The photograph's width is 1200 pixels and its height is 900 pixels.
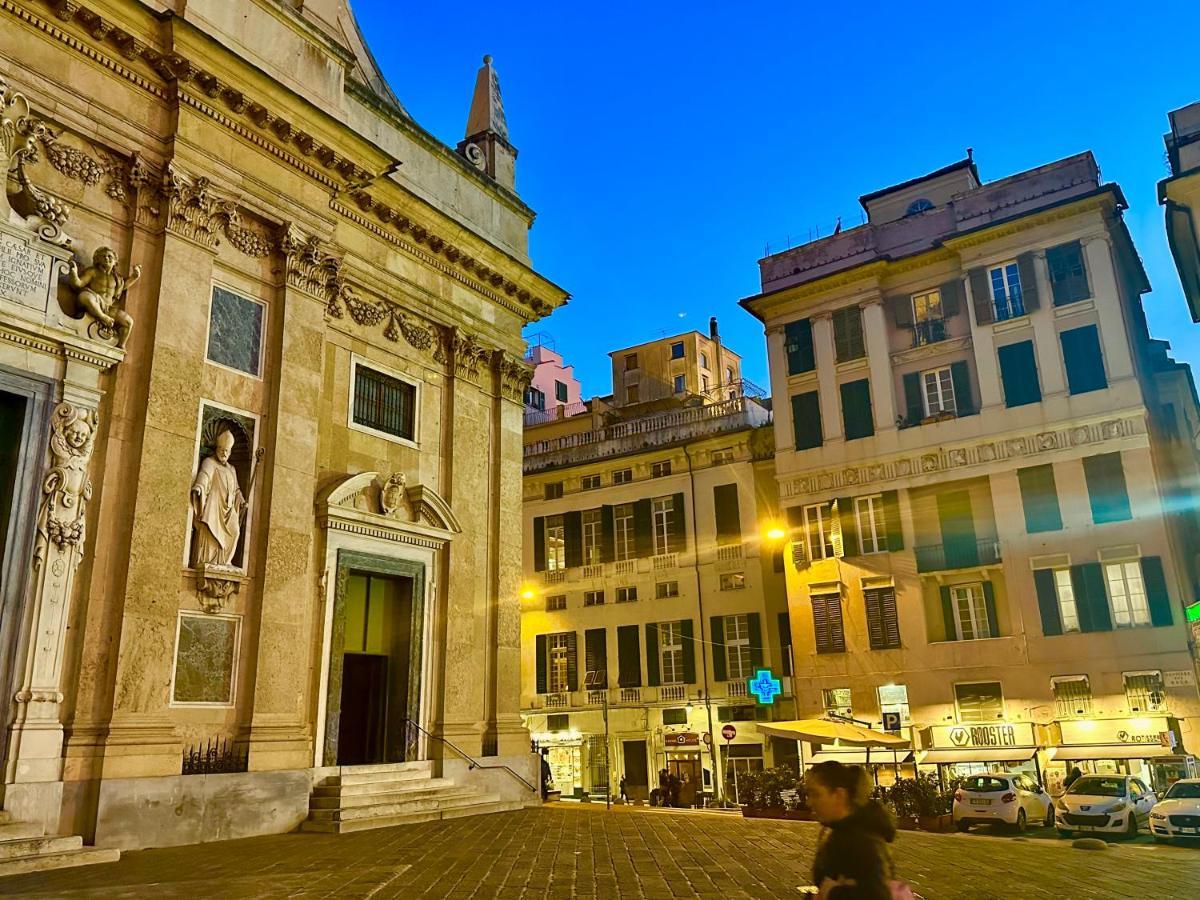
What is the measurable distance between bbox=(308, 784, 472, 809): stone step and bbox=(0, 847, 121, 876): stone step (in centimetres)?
348

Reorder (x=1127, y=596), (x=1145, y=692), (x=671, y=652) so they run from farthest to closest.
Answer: (x=671, y=652)
(x=1127, y=596)
(x=1145, y=692)

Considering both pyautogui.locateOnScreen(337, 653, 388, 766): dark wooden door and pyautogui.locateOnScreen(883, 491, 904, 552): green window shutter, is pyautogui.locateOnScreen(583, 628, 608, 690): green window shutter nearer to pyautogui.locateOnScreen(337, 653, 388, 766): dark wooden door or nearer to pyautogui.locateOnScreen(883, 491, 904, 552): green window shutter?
pyautogui.locateOnScreen(883, 491, 904, 552): green window shutter

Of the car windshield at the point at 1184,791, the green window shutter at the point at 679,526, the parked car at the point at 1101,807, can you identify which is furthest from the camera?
the green window shutter at the point at 679,526

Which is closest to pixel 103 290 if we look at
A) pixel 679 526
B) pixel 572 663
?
pixel 679 526

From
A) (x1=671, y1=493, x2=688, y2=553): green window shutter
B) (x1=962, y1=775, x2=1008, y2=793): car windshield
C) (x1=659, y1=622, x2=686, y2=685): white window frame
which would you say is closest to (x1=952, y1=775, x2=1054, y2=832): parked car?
(x1=962, y1=775, x2=1008, y2=793): car windshield

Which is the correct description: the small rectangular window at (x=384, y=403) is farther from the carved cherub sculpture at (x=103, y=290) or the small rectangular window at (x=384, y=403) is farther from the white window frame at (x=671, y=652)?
the white window frame at (x=671, y=652)

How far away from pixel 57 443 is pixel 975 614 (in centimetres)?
2462

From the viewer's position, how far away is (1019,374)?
93.5ft

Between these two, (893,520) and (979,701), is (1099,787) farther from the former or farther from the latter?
(893,520)

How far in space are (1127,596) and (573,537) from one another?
791 inches

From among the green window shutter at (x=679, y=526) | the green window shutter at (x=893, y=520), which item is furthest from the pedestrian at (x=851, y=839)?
the green window shutter at (x=679, y=526)

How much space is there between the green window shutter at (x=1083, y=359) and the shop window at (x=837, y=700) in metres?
11.4

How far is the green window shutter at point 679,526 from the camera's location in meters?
35.2

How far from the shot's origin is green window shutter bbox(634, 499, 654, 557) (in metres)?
36.1
